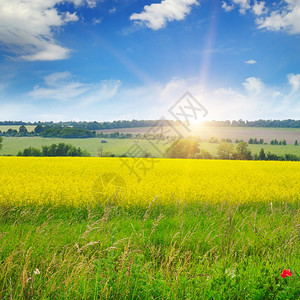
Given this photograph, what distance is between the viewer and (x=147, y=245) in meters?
4.41

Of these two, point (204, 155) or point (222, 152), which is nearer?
point (222, 152)

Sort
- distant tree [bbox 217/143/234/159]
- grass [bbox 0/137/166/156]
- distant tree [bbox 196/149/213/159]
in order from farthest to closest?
distant tree [bbox 196/149/213/159]
distant tree [bbox 217/143/234/159]
grass [bbox 0/137/166/156]

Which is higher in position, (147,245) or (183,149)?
(147,245)

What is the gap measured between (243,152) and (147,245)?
161 feet

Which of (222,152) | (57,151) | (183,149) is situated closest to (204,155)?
(222,152)

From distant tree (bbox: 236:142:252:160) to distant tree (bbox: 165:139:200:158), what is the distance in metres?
9.13

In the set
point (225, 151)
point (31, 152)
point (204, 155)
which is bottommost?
point (204, 155)

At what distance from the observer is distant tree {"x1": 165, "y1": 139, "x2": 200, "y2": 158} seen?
5301cm

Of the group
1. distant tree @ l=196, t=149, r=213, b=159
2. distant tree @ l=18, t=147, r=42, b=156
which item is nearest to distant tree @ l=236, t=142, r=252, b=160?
distant tree @ l=196, t=149, r=213, b=159

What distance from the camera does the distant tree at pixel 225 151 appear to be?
5061cm

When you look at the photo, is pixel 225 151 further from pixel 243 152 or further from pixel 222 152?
pixel 243 152

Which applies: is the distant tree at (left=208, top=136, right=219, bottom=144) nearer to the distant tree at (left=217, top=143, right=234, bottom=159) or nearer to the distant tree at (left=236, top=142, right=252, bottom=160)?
the distant tree at (left=217, top=143, right=234, bottom=159)

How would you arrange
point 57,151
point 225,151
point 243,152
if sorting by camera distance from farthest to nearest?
point 57,151 < point 225,151 < point 243,152

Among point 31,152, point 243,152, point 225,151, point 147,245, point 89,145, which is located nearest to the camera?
point 147,245
